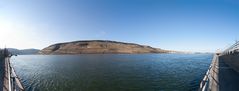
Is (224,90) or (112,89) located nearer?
(224,90)

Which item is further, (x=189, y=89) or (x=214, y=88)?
(x=189, y=89)

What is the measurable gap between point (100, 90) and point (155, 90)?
7990 millimetres

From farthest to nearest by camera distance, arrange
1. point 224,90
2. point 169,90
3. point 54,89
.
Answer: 1. point 54,89
2. point 169,90
3. point 224,90

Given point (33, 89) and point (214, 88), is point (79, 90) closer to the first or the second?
point (33, 89)

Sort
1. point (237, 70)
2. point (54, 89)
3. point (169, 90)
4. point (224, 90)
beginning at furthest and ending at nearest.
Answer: point (237, 70), point (54, 89), point (169, 90), point (224, 90)

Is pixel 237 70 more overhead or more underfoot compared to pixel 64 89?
more overhead

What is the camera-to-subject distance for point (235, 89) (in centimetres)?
2016

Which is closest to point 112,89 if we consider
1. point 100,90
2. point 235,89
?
point 100,90

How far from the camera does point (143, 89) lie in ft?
93.9

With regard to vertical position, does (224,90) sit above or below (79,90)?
above

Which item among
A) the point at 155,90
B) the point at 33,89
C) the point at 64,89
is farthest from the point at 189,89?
the point at 33,89

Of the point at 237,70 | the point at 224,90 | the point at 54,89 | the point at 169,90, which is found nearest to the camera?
Result: the point at 224,90

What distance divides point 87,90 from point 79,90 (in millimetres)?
1210

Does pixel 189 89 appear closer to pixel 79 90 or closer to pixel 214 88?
pixel 214 88
